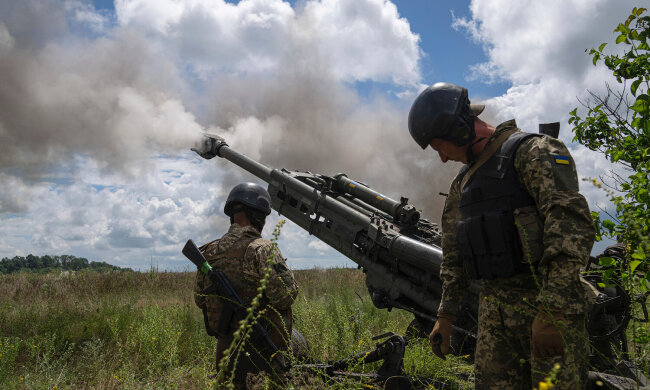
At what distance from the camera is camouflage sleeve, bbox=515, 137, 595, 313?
197 centimetres

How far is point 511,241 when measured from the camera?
2279mm

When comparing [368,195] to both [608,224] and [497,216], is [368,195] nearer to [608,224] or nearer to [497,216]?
[608,224]

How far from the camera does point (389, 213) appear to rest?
20.4 feet

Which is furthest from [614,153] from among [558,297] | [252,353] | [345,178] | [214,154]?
[214,154]

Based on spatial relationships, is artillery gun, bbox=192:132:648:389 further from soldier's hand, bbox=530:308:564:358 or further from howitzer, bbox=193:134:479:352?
soldier's hand, bbox=530:308:564:358

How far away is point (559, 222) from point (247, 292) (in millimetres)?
2489

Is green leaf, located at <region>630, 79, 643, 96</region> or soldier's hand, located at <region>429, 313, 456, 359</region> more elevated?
green leaf, located at <region>630, 79, 643, 96</region>

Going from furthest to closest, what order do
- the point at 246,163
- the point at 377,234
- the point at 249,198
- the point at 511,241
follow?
the point at 246,163, the point at 377,234, the point at 249,198, the point at 511,241

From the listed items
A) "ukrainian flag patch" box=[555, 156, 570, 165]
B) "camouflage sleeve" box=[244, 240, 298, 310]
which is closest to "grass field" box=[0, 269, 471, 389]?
"camouflage sleeve" box=[244, 240, 298, 310]

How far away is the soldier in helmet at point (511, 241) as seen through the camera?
1.99m

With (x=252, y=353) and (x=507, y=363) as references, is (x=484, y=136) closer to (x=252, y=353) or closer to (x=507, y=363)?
(x=507, y=363)

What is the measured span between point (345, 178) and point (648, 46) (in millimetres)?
4576

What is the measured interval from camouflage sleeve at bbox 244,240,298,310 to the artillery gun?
204 cm

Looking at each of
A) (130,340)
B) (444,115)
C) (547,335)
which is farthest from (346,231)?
(547,335)
